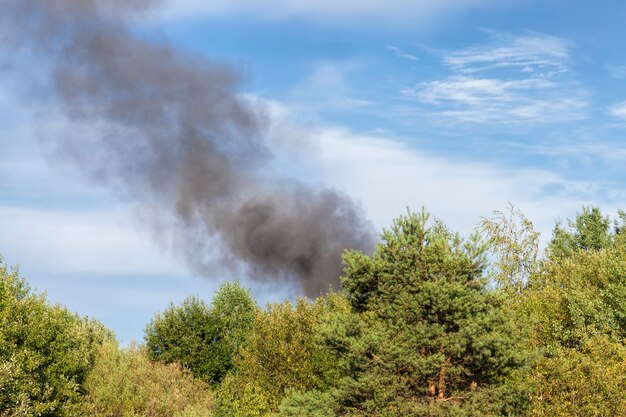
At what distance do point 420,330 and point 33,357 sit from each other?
29748mm

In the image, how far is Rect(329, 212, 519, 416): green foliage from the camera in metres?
42.3

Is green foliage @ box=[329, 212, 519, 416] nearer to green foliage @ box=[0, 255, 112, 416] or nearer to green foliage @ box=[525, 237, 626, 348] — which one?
green foliage @ box=[525, 237, 626, 348]

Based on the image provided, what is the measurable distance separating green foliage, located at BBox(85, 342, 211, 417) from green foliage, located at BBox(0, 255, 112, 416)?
3.29 m

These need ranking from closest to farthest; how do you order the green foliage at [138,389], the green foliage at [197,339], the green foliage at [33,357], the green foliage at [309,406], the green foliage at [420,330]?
the green foliage at [420,330] → the green foliage at [309,406] → the green foliage at [33,357] → the green foliage at [138,389] → the green foliage at [197,339]

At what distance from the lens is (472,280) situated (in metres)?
44.8

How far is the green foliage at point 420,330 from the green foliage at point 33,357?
23182 mm

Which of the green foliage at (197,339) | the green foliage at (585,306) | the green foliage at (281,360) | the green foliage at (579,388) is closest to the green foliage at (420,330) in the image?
the green foliage at (579,388)

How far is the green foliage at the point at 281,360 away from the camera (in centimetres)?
6700

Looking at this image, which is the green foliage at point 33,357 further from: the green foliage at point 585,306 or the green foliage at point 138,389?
the green foliage at point 585,306

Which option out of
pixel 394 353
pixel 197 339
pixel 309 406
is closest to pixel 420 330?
pixel 394 353

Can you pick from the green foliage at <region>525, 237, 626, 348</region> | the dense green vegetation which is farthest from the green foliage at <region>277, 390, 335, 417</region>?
the green foliage at <region>525, 237, 626, 348</region>

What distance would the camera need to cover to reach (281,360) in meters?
70.3

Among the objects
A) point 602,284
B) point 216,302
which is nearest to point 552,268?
point 602,284

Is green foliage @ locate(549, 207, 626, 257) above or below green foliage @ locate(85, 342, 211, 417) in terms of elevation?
above
